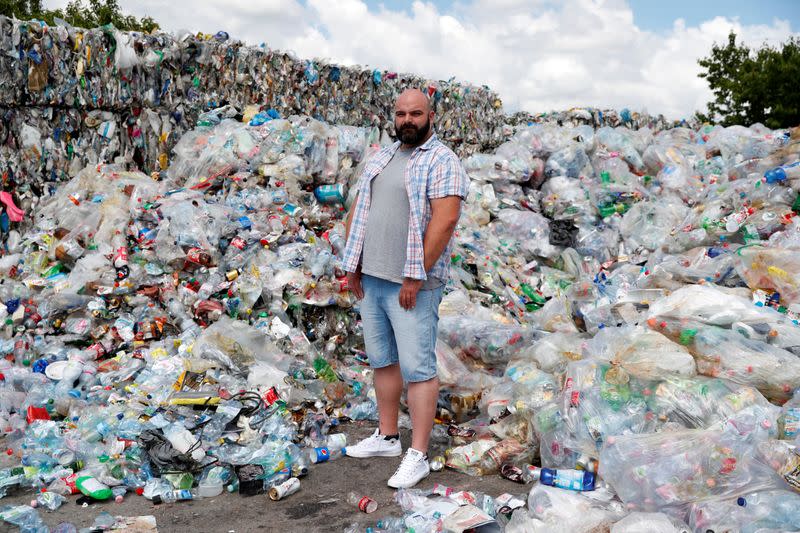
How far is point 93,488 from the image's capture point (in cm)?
315

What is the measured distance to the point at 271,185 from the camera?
6074mm

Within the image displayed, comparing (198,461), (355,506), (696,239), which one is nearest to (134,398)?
(198,461)

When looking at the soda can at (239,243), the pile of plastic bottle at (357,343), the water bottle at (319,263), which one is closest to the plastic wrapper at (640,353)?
the pile of plastic bottle at (357,343)

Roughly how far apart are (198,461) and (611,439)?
6.22 ft

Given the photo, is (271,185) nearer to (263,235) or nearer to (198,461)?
(263,235)

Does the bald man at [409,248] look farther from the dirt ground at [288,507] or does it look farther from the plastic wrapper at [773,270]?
the plastic wrapper at [773,270]

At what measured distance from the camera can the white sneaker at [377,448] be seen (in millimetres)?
3578

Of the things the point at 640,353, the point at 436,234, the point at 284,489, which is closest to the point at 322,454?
the point at 284,489

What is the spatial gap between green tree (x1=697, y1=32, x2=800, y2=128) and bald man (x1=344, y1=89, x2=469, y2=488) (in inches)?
920

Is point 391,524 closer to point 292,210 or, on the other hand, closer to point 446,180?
point 446,180

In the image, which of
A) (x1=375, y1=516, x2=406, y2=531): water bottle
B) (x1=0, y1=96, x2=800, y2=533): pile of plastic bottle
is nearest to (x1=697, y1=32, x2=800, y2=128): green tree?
(x1=0, y1=96, x2=800, y2=533): pile of plastic bottle

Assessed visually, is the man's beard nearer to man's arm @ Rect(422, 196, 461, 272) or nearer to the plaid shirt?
the plaid shirt

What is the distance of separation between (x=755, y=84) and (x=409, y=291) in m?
24.7

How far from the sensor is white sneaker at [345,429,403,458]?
11.7 feet
